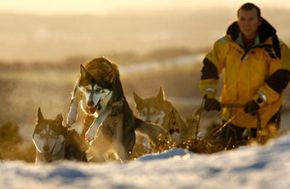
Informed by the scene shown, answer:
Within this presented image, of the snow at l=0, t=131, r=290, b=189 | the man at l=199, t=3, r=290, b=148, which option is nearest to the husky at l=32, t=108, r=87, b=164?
A: the man at l=199, t=3, r=290, b=148

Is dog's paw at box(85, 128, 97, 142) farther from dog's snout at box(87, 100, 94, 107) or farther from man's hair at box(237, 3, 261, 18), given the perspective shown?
man's hair at box(237, 3, 261, 18)

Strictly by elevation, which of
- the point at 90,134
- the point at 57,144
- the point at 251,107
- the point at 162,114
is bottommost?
the point at 162,114

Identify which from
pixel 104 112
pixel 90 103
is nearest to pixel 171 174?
pixel 90 103

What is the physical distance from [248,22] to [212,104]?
983 millimetres

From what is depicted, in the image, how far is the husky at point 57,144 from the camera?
12.0 m

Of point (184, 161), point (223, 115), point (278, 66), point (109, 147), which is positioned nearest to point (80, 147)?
point (109, 147)

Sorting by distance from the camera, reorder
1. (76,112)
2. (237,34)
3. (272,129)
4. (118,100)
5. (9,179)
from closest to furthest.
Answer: (9,179), (272,129), (237,34), (76,112), (118,100)

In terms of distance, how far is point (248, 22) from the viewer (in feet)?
31.2

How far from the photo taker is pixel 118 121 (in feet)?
41.4

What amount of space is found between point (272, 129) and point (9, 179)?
22.1 ft

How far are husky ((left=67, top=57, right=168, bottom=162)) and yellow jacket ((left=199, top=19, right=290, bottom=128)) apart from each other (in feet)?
6.88

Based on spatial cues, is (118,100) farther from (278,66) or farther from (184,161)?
(184,161)

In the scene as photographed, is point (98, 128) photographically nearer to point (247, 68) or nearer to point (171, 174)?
point (247, 68)

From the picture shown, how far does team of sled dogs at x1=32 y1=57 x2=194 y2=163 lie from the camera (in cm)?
1184
